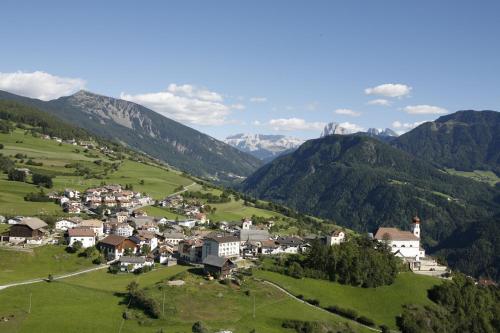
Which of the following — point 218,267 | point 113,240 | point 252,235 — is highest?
point 252,235

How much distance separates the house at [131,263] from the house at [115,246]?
20.0 feet

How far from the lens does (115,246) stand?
115 meters

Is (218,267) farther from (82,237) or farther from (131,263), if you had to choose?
(82,237)

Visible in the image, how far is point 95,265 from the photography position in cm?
10744

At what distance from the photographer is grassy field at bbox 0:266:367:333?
77.1 metres

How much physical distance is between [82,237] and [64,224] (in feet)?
59.2

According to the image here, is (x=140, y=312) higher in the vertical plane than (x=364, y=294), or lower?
higher

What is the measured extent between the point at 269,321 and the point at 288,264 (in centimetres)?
3420

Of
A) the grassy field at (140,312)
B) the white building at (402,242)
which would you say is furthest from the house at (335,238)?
the grassy field at (140,312)

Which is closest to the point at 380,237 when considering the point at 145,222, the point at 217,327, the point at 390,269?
the point at 390,269

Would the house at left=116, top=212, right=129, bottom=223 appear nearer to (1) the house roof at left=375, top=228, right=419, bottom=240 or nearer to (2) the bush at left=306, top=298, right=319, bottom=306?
(2) the bush at left=306, top=298, right=319, bottom=306

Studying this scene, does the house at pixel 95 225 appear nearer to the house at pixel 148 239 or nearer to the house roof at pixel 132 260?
the house at pixel 148 239

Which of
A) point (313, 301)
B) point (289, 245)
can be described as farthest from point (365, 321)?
point (289, 245)

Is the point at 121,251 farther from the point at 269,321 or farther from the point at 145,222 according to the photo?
the point at 269,321
